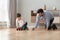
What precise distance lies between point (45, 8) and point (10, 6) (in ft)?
4.79

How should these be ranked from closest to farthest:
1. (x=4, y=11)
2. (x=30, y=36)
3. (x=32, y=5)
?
1. (x=30, y=36)
2. (x=4, y=11)
3. (x=32, y=5)

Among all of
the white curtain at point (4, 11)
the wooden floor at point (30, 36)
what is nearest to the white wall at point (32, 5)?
the white curtain at point (4, 11)

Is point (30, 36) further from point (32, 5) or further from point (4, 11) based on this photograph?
point (32, 5)

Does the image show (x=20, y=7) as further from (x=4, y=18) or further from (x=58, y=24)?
(x=58, y=24)

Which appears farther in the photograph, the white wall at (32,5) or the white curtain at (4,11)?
the white wall at (32,5)

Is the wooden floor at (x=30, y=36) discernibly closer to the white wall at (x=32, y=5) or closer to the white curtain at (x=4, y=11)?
the white curtain at (x=4, y=11)

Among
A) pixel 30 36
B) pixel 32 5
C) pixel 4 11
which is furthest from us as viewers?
pixel 32 5

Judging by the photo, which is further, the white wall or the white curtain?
the white wall

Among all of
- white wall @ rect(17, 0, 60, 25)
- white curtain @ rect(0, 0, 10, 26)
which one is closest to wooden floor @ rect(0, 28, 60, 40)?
white curtain @ rect(0, 0, 10, 26)

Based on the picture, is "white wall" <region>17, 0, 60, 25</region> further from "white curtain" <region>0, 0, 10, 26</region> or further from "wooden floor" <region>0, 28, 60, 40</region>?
"wooden floor" <region>0, 28, 60, 40</region>

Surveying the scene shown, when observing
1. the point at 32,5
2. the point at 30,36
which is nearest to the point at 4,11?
the point at 32,5

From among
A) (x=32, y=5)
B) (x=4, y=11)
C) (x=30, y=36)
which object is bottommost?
(x=30, y=36)

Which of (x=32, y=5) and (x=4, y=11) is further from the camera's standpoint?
(x=32, y=5)

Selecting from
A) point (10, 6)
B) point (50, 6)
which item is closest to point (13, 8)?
point (10, 6)
